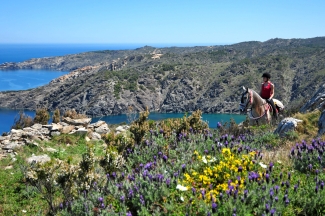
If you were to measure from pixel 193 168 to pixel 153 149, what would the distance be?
160cm

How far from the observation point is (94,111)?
107312mm

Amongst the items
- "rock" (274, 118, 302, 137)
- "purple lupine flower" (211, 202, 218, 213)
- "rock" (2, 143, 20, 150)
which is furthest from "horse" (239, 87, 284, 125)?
"purple lupine flower" (211, 202, 218, 213)

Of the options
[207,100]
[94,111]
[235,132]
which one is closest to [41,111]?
[235,132]

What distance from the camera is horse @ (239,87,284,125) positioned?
11.9m

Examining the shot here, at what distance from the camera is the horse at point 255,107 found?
11.9 m

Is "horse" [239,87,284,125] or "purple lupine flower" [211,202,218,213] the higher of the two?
"purple lupine flower" [211,202,218,213]

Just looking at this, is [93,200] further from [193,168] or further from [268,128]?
[268,128]

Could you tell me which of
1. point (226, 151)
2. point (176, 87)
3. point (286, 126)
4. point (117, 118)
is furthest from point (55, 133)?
point (176, 87)

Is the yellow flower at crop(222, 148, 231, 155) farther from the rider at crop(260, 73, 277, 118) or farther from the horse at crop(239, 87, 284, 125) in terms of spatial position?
the rider at crop(260, 73, 277, 118)

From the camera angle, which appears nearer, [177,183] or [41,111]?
[177,183]

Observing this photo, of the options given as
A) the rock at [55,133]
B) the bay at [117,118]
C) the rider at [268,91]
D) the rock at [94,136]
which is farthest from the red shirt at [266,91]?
the bay at [117,118]

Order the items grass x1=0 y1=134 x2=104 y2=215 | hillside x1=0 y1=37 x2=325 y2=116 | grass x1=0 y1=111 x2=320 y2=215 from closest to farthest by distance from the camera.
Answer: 1. grass x1=0 y1=111 x2=320 y2=215
2. grass x1=0 y1=134 x2=104 y2=215
3. hillside x1=0 y1=37 x2=325 y2=116

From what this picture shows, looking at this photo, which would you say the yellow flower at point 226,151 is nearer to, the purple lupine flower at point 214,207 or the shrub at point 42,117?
the purple lupine flower at point 214,207

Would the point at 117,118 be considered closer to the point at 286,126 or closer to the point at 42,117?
the point at 42,117
